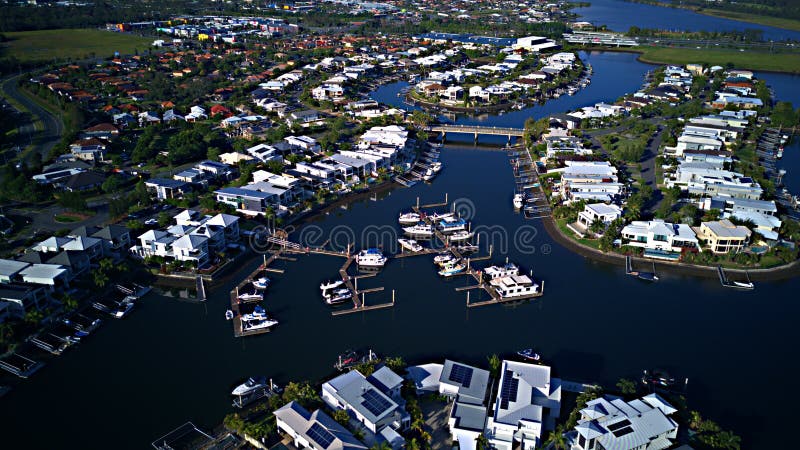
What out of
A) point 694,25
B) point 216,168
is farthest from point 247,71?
point 694,25

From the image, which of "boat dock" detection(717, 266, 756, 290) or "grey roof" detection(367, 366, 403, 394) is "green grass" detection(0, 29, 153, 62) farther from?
"boat dock" detection(717, 266, 756, 290)

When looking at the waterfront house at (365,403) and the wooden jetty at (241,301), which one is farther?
the wooden jetty at (241,301)

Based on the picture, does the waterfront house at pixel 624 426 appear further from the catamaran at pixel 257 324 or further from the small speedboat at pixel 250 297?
the small speedboat at pixel 250 297

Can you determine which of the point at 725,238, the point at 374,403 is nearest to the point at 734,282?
the point at 725,238

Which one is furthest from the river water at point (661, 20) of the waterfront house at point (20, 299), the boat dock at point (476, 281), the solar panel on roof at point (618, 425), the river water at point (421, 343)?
the waterfront house at point (20, 299)

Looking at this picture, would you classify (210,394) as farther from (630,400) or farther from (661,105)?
(661,105)
